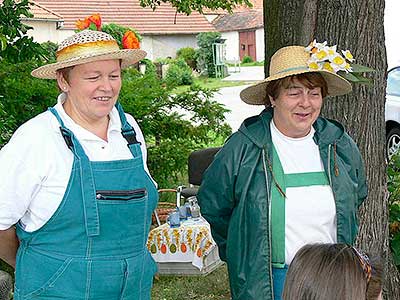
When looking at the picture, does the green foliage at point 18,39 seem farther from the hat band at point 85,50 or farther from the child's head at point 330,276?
the child's head at point 330,276

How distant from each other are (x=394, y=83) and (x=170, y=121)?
12.5 ft

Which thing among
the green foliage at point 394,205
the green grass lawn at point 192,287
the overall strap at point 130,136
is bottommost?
the green grass lawn at point 192,287

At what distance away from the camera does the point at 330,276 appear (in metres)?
1.94

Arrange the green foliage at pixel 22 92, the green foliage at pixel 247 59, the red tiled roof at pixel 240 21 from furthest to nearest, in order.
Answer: the red tiled roof at pixel 240 21
the green foliage at pixel 247 59
the green foliage at pixel 22 92

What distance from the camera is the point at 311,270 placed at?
1.96 metres

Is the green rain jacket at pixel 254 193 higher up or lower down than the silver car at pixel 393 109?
higher up

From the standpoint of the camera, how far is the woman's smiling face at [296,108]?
302 cm

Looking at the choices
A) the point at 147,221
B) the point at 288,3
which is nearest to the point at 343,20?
the point at 288,3

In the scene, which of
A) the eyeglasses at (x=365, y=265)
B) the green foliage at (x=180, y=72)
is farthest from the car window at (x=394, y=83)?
the green foliage at (x=180, y=72)

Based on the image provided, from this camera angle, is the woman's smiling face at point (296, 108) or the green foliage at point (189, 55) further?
the green foliage at point (189, 55)

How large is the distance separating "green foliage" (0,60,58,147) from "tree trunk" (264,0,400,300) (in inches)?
80.7

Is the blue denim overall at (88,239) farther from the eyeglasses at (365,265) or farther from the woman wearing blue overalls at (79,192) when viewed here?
the eyeglasses at (365,265)

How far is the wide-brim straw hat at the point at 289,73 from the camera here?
308cm

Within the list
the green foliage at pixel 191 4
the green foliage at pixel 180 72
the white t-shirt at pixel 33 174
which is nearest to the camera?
the white t-shirt at pixel 33 174
